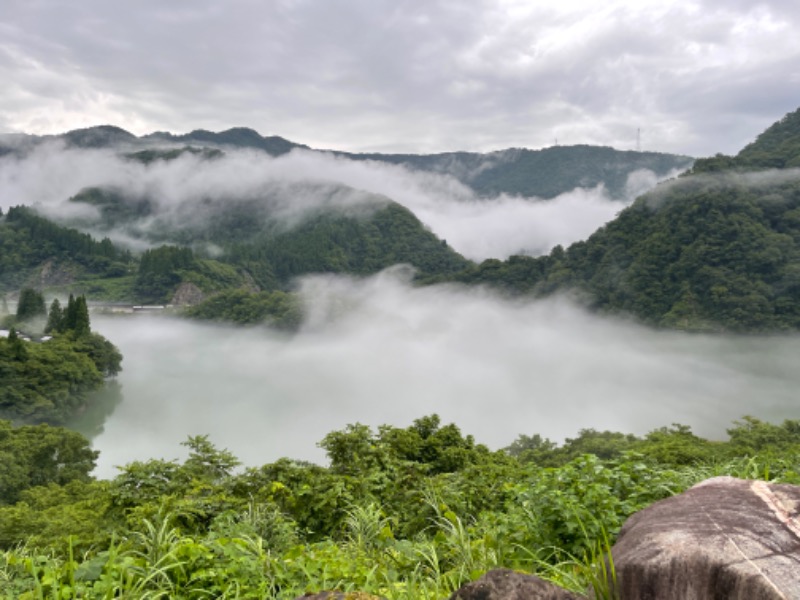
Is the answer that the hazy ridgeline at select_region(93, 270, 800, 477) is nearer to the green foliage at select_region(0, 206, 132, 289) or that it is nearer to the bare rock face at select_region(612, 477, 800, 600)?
the green foliage at select_region(0, 206, 132, 289)

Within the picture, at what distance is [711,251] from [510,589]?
94.9 m

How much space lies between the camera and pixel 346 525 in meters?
8.18

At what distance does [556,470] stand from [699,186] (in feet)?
332

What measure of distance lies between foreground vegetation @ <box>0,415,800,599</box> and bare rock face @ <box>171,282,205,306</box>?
4701 inches

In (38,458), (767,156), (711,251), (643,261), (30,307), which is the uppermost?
(767,156)

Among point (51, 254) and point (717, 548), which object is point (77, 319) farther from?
point (51, 254)

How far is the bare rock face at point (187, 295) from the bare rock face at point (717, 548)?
136m

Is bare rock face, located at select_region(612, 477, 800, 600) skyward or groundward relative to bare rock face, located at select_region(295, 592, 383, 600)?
skyward

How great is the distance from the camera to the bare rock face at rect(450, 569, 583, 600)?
256cm

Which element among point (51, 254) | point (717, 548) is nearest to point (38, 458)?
point (717, 548)

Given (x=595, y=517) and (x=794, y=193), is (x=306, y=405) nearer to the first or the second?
(x=595, y=517)

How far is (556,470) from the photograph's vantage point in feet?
17.7

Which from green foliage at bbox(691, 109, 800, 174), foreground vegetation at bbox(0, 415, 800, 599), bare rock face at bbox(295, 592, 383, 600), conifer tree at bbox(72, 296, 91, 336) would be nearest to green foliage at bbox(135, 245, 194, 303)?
conifer tree at bbox(72, 296, 91, 336)

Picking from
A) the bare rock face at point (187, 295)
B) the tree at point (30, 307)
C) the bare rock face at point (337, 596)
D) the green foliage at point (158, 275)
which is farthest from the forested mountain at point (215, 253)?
the bare rock face at point (337, 596)
